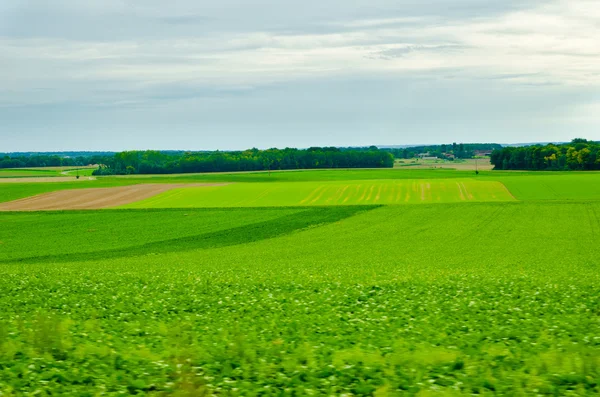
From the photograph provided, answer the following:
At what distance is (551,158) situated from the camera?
174 meters

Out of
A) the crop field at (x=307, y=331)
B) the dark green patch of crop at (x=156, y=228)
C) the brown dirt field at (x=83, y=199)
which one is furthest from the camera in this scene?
the brown dirt field at (x=83, y=199)

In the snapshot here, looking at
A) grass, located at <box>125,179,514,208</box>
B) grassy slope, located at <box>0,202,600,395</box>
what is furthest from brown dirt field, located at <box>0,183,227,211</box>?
grassy slope, located at <box>0,202,600,395</box>

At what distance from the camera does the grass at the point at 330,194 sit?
82.9m

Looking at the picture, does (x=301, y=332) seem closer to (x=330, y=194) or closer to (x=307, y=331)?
(x=307, y=331)

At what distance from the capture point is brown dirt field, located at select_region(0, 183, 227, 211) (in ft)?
268

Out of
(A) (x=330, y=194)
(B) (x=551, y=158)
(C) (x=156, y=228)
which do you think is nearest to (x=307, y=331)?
(C) (x=156, y=228)

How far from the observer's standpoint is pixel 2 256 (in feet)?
148

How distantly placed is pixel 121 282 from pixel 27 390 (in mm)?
11627

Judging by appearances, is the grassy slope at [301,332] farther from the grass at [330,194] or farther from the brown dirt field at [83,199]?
the brown dirt field at [83,199]

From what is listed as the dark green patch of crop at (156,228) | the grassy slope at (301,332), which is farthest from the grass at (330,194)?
the grassy slope at (301,332)

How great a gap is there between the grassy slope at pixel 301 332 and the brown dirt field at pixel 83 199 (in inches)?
2392

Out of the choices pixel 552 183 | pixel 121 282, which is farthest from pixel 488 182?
pixel 121 282

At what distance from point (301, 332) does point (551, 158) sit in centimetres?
17619

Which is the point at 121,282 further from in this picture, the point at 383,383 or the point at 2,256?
the point at 2,256
